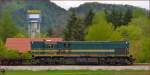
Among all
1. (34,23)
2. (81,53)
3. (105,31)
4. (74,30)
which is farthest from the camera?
(34,23)

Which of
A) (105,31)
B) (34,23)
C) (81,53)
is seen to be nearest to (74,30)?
(34,23)

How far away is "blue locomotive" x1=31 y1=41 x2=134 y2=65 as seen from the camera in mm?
60781

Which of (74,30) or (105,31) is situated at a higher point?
(74,30)

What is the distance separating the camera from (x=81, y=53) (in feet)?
202

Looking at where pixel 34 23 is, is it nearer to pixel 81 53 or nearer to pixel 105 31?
pixel 105 31

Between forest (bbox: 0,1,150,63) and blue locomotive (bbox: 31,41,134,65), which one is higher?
forest (bbox: 0,1,150,63)

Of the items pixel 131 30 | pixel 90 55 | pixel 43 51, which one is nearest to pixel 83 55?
pixel 90 55

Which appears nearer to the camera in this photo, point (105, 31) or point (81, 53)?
point (81, 53)

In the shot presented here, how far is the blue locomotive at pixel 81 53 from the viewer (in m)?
60.8

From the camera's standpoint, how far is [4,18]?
120062mm

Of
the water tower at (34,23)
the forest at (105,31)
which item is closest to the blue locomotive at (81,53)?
the forest at (105,31)

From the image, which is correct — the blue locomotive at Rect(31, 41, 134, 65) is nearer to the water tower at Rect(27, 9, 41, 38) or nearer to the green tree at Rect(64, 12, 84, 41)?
the green tree at Rect(64, 12, 84, 41)

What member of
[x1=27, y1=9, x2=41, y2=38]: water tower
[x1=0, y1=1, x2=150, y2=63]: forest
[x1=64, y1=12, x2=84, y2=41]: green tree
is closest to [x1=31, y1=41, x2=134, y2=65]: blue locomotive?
[x1=0, y1=1, x2=150, y2=63]: forest

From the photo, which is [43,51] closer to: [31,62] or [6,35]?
[31,62]
